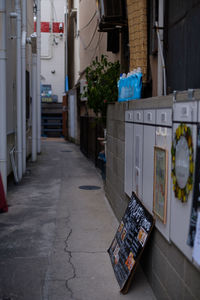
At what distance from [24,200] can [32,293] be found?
14.4ft

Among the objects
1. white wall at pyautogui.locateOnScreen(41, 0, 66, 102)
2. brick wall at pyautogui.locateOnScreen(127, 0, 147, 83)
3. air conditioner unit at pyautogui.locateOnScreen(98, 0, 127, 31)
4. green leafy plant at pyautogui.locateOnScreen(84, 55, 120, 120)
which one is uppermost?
white wall at pyautogui.locateOnScreen(41, 0, 66, 102)

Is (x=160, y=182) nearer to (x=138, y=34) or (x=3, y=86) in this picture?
(x=138, y=34)

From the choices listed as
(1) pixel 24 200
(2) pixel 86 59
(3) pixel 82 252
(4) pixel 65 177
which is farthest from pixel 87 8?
(3) pixel 82 252

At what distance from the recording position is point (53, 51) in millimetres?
28125

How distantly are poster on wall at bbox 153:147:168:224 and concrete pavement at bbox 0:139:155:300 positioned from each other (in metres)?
0.90

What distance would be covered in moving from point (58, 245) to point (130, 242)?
4.87ft

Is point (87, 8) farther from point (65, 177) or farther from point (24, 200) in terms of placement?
point (24, 200)

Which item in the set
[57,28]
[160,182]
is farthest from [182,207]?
[57,28]

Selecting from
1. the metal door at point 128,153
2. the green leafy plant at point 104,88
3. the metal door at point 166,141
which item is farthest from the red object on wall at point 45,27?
the metal door at point 166,141

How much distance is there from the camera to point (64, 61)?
2817cm

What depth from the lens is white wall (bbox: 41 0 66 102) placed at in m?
27.5

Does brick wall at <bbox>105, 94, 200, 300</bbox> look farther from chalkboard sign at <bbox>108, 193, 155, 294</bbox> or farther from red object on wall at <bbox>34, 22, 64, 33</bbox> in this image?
red object on wall at <bbox>34, 22, 64, 33</bbox>

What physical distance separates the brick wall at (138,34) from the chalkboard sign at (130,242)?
2.44m

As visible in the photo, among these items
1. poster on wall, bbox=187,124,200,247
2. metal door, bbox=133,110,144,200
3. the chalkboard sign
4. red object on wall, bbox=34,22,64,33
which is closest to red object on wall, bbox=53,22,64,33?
red object on wall, bbox=34,22,64,33
